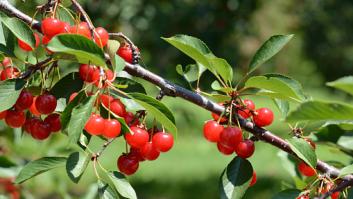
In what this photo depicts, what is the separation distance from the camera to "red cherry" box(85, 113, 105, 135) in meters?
1.31

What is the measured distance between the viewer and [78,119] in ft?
3.95

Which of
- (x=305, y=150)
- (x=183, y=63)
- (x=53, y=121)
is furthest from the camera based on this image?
(x=183, y=63)

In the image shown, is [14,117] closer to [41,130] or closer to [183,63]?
[41,130]

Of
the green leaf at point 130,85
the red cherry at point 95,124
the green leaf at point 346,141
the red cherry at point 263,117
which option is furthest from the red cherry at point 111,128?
the green leaf at point 346,141

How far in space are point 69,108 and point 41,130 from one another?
0.22 meters

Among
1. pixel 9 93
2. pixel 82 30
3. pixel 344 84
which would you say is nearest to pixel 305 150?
pixel 344 84

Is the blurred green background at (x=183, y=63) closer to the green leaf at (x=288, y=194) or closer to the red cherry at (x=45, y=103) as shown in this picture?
the red cherry at (x=45, y=103)

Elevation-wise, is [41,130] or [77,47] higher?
[77,47]

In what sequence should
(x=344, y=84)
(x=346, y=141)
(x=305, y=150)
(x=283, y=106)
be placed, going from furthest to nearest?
(x=283, y=106), (x=305, y=150), (x=346, y=141), (x=344, y=84)

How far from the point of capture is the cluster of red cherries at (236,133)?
1.41 meters

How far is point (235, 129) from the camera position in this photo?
1.42 m

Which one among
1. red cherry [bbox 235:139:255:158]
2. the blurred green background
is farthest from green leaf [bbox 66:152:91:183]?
red cherry [bbox 235:139:255:158]

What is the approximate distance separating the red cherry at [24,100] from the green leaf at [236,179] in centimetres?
50

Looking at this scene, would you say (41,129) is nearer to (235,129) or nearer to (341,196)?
(235,129)
